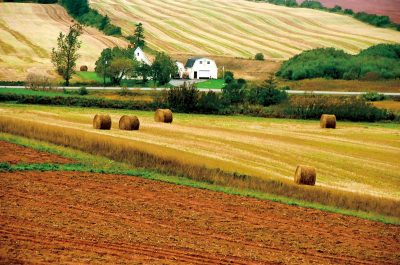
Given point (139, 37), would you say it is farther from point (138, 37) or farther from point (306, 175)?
point (306, 175)

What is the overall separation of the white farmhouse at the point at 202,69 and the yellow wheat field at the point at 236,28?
29.5ft

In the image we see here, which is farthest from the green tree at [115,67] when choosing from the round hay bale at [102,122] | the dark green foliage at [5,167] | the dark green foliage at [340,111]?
the dark green foliage at [5,167]

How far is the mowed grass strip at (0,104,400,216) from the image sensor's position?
30.8 m

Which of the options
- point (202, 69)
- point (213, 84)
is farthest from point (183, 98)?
point (202, 69)

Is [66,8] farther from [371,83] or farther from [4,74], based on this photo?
[371,83]

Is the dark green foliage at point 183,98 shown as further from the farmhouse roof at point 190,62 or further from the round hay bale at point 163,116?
the farmhouse roof at point 190,62

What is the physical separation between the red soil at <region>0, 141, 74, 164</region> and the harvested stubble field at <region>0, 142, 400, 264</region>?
8.76ft

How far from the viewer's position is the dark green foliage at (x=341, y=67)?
104625 mm

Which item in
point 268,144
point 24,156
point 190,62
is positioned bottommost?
point 268,144

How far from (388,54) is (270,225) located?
96.8 metres

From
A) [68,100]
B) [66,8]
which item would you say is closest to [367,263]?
[68,100]

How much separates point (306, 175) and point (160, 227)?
11.4 meters

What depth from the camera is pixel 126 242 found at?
65.5ft

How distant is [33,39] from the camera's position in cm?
11756
